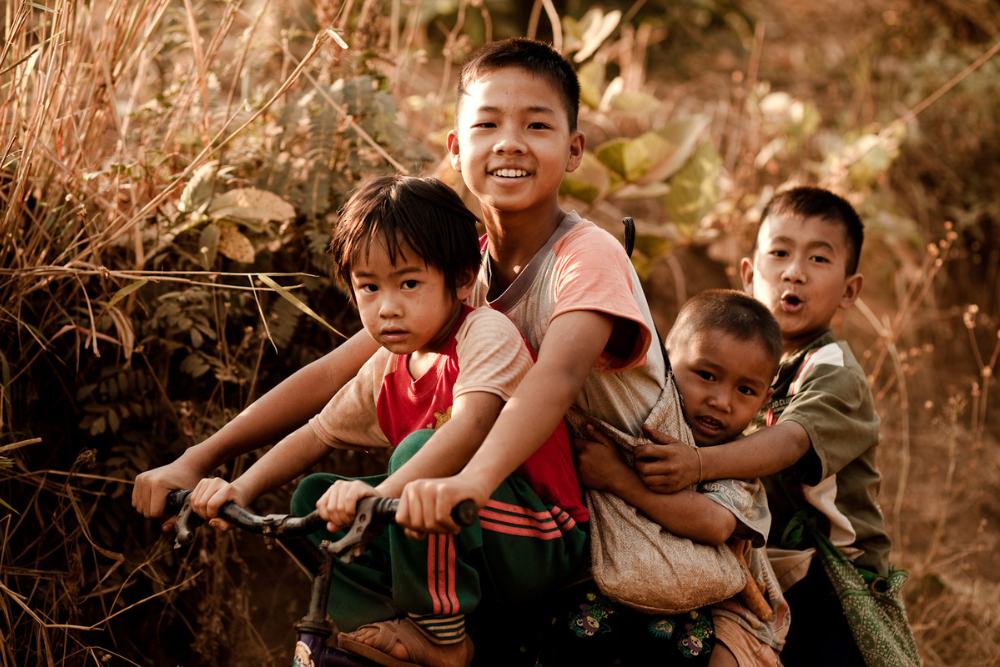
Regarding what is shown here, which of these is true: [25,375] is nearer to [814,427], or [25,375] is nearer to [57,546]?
[57,546]

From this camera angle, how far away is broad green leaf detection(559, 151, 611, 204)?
4.36 meters

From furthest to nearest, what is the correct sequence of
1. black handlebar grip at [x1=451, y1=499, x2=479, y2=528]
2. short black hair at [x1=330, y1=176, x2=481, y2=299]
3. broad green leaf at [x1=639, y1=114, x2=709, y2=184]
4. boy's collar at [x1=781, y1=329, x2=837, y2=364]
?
1. broad green leaf at [x1=639, y1=114, x2=709, y2=184]
2. boy's collar at [x1=781, y1=329, x2=837, y2=364]
3. short black hair at [x1=330, y1=176, x2=481, y2=299]
4. black handlebar grip at [x1=451, y1=499, x2=479, y2=528]

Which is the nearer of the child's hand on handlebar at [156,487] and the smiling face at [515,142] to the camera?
the child's hand on handlebar at [156,487]

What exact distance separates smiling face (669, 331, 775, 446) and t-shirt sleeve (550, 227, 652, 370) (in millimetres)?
313

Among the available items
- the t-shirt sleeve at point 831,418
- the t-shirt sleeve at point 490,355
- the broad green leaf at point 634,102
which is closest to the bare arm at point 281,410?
the t-shirt sleeve at point 490,355

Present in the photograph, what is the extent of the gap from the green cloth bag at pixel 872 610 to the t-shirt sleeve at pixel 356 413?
1.27m

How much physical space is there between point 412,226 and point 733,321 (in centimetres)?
88

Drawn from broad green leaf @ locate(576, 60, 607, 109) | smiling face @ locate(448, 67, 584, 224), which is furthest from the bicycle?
broad green leaf @ locate(576, 60, 607, 109)

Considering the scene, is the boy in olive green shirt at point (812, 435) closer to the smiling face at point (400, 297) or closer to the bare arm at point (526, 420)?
the bare arm at point (526, 420)

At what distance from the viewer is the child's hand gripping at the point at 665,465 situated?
7.80 feet

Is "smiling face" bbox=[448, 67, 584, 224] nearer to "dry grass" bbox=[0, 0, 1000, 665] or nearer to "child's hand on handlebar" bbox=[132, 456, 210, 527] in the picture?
"dry grass" bbox=[0, 0, 1000, 665]

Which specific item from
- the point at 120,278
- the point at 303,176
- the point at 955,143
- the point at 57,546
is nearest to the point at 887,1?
the point at 955,143

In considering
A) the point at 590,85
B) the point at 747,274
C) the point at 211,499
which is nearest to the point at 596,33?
the point at 590,85

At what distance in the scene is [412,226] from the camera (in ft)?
7.36
